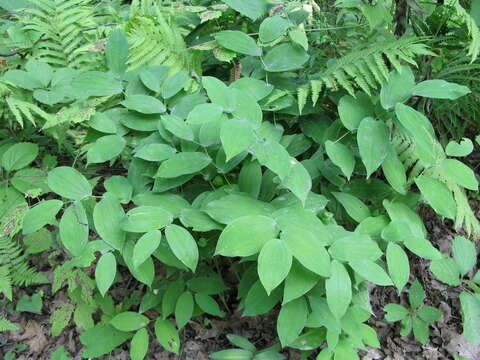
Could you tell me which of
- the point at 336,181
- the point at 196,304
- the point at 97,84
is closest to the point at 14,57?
the point at 97,84

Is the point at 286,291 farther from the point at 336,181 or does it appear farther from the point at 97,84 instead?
the point at 97,84

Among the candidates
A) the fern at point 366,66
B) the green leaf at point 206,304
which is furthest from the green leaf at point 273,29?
the green leaf at point 206,304

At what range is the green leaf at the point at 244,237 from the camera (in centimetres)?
138

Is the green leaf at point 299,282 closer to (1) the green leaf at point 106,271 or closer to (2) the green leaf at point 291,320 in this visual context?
(2) the green leaf at point 291,320

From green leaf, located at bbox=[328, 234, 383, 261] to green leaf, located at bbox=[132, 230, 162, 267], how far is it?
26.3 inches

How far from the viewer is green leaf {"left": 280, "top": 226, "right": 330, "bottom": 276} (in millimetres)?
1361

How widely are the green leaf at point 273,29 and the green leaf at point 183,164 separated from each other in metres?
0.67

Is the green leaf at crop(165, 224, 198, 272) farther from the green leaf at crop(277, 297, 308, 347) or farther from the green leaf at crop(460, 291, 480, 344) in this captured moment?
the green leaf at crop(460, 291, 480, 344)

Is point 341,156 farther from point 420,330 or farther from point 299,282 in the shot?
point 420,330

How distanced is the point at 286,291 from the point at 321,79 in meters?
1.08

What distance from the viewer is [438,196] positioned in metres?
1.65

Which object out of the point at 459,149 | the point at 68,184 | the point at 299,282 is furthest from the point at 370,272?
the point at 68,184

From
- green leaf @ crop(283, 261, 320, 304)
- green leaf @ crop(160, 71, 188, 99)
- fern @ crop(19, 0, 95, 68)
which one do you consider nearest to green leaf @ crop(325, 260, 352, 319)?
green leaf @ crop(283, 261, 320, 304)

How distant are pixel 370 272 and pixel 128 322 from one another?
1274 mm
